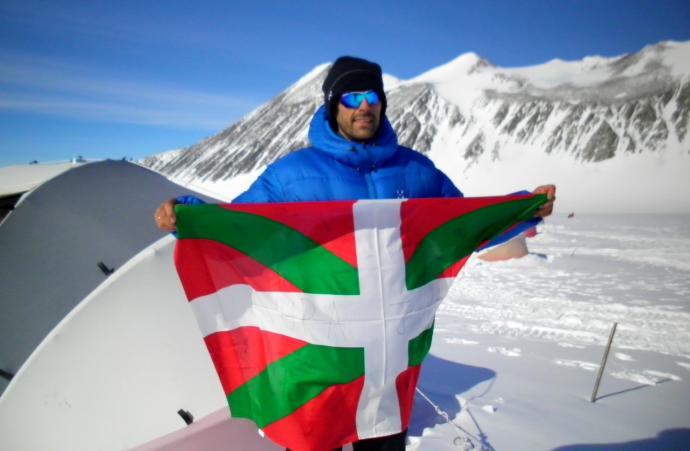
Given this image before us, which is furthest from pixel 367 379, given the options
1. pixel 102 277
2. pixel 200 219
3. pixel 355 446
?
pixel 102 277

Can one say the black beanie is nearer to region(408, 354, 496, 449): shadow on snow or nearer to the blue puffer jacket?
the blue puffer jacket

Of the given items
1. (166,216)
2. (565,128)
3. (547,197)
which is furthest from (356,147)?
(565,128)

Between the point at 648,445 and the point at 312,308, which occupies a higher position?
the point at 312,308

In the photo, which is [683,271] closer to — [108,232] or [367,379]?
[367,379]

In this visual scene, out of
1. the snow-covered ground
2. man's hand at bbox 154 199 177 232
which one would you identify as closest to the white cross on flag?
man's hand at bbox 154 199 177 232

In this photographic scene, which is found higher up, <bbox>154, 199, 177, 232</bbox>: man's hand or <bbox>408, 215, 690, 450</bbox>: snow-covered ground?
<bbox>154, 199, 177, 232</bbox>: man's hand

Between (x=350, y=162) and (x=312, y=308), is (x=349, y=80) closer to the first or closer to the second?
(x=350, y=162)
